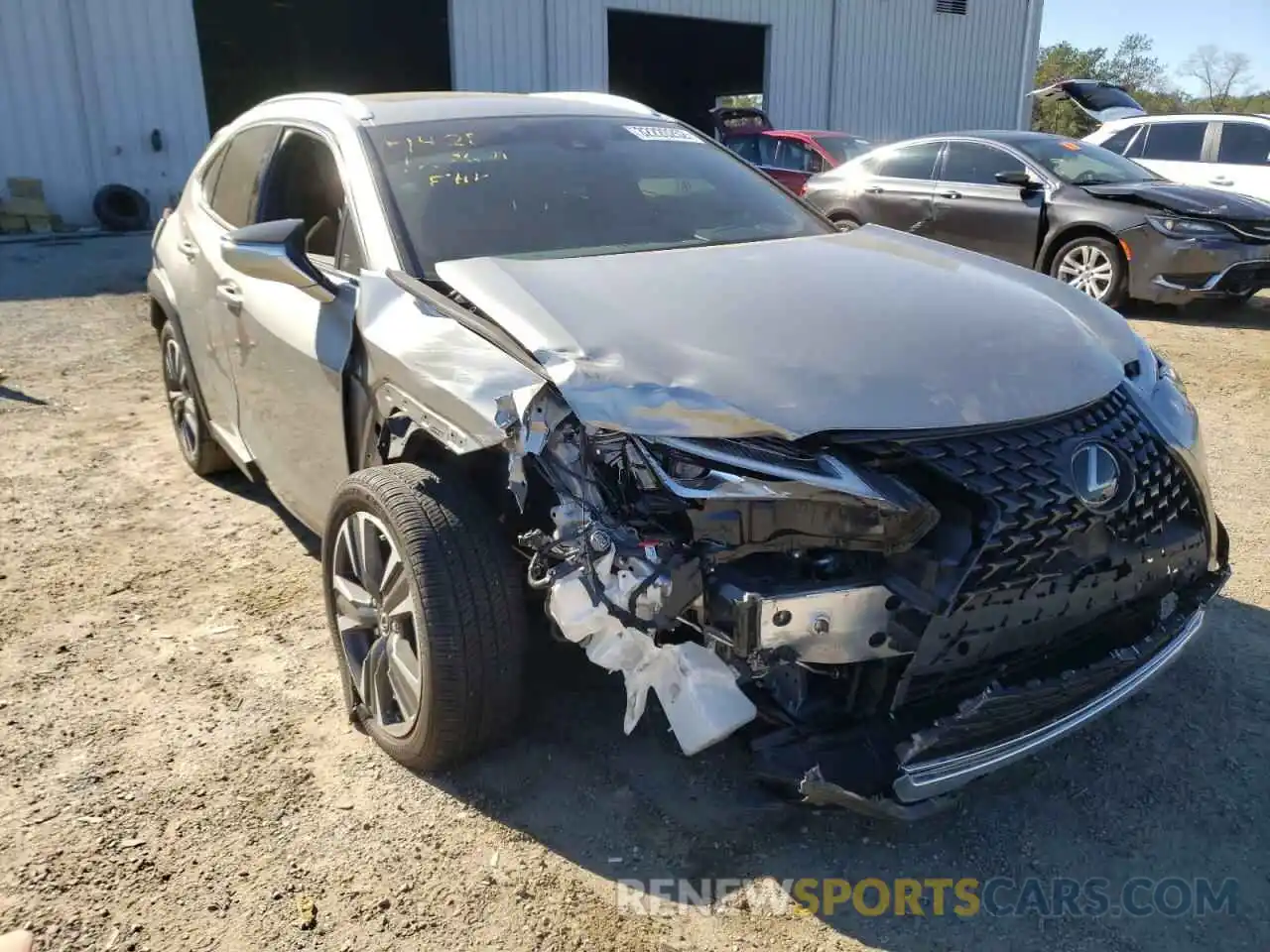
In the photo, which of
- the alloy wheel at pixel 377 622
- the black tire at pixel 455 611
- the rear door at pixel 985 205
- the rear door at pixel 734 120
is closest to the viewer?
the black tire at pixel 455 611

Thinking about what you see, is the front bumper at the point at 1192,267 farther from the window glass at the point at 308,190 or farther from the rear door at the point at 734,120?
the window glass at the point at 308,190

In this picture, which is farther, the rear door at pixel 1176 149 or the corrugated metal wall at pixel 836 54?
the corrugated metal wall at pixel 836 54

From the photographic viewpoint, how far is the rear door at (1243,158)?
35.0 feet

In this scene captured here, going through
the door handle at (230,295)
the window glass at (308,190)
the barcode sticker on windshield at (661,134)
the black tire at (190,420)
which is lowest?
the black tire at (190,420)

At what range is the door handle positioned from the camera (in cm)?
363

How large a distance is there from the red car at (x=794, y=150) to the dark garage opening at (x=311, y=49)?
10329 millimetres

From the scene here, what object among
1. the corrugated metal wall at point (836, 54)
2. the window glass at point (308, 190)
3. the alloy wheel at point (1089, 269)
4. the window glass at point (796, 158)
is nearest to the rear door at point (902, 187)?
the alloy wheel at point (1089, 269)

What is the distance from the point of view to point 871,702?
2234 mm

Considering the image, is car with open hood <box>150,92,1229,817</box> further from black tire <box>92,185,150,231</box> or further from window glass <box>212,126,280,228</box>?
black tire <box>92,185,150,231</box>

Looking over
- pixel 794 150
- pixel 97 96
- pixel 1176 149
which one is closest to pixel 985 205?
pixel 794 150

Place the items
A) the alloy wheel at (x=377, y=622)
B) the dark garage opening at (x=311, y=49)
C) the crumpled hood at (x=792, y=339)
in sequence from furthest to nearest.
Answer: the dark garage opening at (x=311, y=49), the alloy wheel at (x=377, y=622), the crumpled hood at (x=792, y=339)

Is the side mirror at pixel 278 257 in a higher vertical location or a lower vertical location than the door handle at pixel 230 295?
higher

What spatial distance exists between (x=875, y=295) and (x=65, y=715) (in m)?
2.63

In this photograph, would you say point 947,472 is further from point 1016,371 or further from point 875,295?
point 875,295
